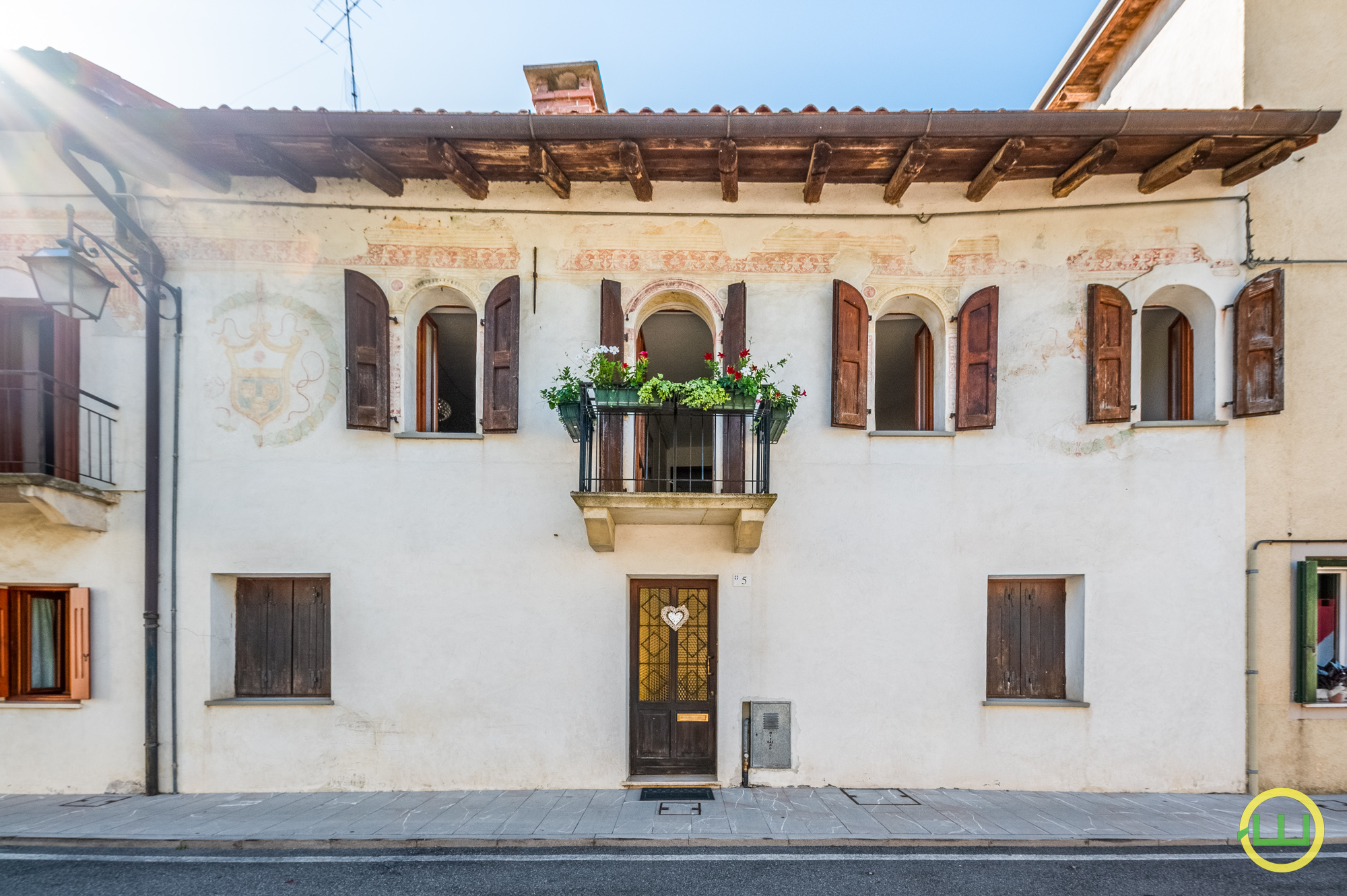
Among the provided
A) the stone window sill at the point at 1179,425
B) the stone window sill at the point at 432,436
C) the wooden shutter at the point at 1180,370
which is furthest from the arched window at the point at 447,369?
the wooden shutter at the point at 1180,370

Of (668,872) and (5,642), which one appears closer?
(668,872)

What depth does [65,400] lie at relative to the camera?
681 centimetres

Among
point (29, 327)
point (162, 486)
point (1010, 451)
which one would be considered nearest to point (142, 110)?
point (29, 327)

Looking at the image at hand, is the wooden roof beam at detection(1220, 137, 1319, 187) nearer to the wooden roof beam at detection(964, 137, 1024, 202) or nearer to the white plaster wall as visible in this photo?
the white plaster wall

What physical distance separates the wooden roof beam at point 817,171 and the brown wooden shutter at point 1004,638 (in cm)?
470

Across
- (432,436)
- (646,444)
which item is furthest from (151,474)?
(646,444)

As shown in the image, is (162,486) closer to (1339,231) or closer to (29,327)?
(29,327)

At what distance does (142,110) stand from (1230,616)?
1218 centimetres

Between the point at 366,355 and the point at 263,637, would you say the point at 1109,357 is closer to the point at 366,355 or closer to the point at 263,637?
the point at 366,355

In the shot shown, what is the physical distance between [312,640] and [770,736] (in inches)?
202

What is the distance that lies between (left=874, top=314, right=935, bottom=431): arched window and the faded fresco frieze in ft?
21.3

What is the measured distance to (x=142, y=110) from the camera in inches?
242

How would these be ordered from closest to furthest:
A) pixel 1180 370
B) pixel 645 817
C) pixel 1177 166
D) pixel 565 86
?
pixel 645 817, pixel 1177 166, pixel 1180 370, pixel 565 86

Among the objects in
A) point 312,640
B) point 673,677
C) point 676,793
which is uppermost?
point 312,640
